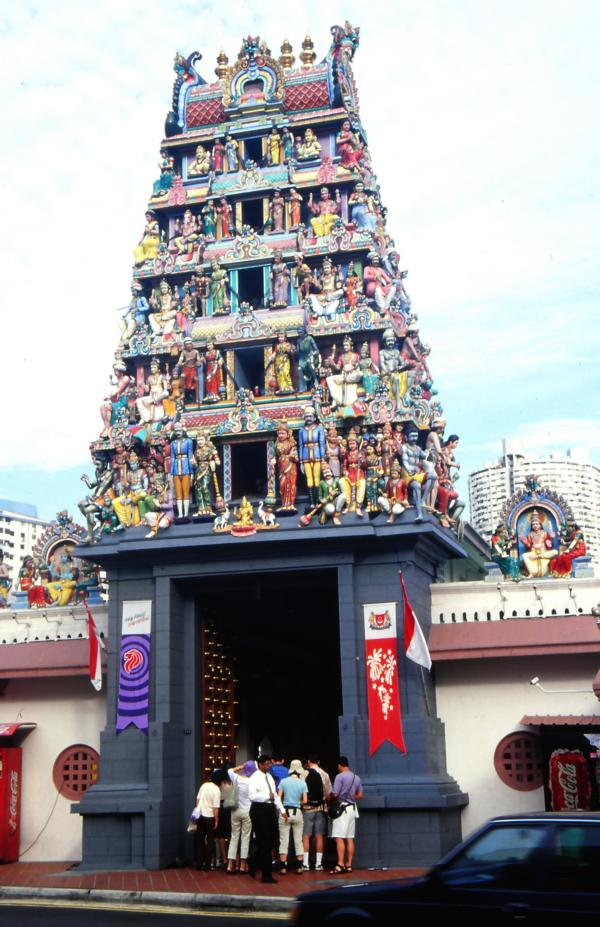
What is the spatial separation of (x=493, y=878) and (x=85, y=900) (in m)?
10.5

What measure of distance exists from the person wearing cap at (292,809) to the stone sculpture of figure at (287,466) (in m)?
5.75

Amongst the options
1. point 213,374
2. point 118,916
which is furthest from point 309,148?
point 118,916

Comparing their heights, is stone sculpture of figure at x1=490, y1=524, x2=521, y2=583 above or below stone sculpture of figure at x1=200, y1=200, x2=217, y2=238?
below

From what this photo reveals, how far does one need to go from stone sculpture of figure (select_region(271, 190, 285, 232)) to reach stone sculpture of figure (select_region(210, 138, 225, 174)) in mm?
1979

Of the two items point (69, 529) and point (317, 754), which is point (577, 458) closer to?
point (317, 754)

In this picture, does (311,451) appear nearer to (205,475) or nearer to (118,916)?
(205,475)

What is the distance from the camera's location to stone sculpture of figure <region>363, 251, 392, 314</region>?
25.5 m

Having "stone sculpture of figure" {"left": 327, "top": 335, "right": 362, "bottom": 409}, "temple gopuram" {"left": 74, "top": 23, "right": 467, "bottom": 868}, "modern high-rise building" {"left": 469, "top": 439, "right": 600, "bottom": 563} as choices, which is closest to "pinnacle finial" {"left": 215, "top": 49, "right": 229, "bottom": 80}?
"temple gopuram" {"left": 74, "top": 23, "right": 467, "bottom": 868}

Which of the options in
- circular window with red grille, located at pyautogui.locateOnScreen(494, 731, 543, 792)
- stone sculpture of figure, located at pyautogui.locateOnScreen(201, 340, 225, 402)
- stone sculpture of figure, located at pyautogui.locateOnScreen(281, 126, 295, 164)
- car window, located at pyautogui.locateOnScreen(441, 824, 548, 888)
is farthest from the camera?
stone sculpture of figure, located at pyautogui.locateOnScreen(281, 126, 295, 164)

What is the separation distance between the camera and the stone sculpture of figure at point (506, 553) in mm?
24094

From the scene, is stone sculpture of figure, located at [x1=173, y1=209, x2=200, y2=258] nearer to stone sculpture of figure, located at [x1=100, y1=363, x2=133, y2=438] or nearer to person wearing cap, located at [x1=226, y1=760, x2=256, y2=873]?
stone sculpture of figure, located at [x1=100, y1=363, x2=133, y2=438]

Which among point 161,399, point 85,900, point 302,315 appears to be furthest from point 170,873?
point 302,315

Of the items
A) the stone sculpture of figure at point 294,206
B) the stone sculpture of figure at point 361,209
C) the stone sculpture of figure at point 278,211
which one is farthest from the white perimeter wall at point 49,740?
the stone sculpture of figure at point 361,209

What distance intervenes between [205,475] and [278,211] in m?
7.53
